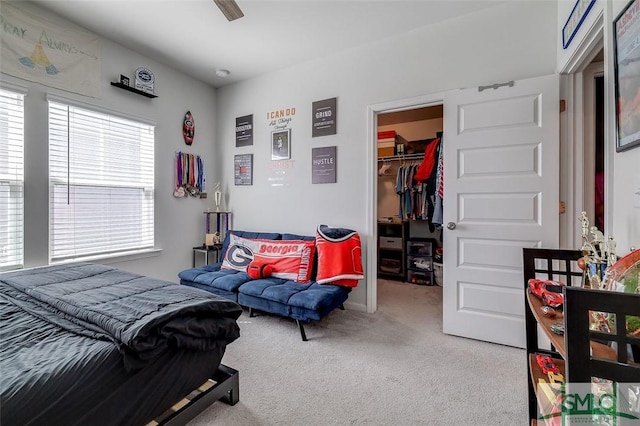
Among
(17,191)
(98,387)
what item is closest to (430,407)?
(98,387)

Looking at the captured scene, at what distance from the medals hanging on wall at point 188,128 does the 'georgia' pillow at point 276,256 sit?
4.75 feet

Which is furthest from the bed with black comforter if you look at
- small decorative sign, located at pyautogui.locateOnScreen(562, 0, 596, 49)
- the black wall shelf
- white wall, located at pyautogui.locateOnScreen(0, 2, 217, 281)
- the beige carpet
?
small decorative sign, located at pyautogui.locateOnScreen(562, 0, 596, 49)

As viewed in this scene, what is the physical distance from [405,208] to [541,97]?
2.25m

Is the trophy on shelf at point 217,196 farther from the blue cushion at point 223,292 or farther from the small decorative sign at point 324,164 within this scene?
the small decorative sign at point 324,164

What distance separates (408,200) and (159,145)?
133 inches

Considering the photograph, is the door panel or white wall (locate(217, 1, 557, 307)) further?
white wall (locate(217, 1, 557, 307))

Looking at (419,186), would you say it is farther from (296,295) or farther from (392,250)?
(296,295)

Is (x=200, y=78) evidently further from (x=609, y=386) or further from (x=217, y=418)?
(x=609, y=386)

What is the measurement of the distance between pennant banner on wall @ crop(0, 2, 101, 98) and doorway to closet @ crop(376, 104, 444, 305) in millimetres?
3388

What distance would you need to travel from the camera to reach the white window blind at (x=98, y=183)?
8.08 ft

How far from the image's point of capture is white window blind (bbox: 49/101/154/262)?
2.46 meters

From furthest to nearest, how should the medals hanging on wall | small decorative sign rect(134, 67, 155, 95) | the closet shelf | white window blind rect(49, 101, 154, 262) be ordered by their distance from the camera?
the closet shelf, the medals hanging on wall, small decorative sign rect(134, 67, 155, 95), white window blind rect(49, 101, 154, 262)

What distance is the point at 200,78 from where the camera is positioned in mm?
3631

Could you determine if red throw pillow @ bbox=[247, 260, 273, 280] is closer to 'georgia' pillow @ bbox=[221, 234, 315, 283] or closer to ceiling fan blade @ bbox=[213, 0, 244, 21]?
'georgia' pillow @ bbox=[221, 234, 315, 283]
